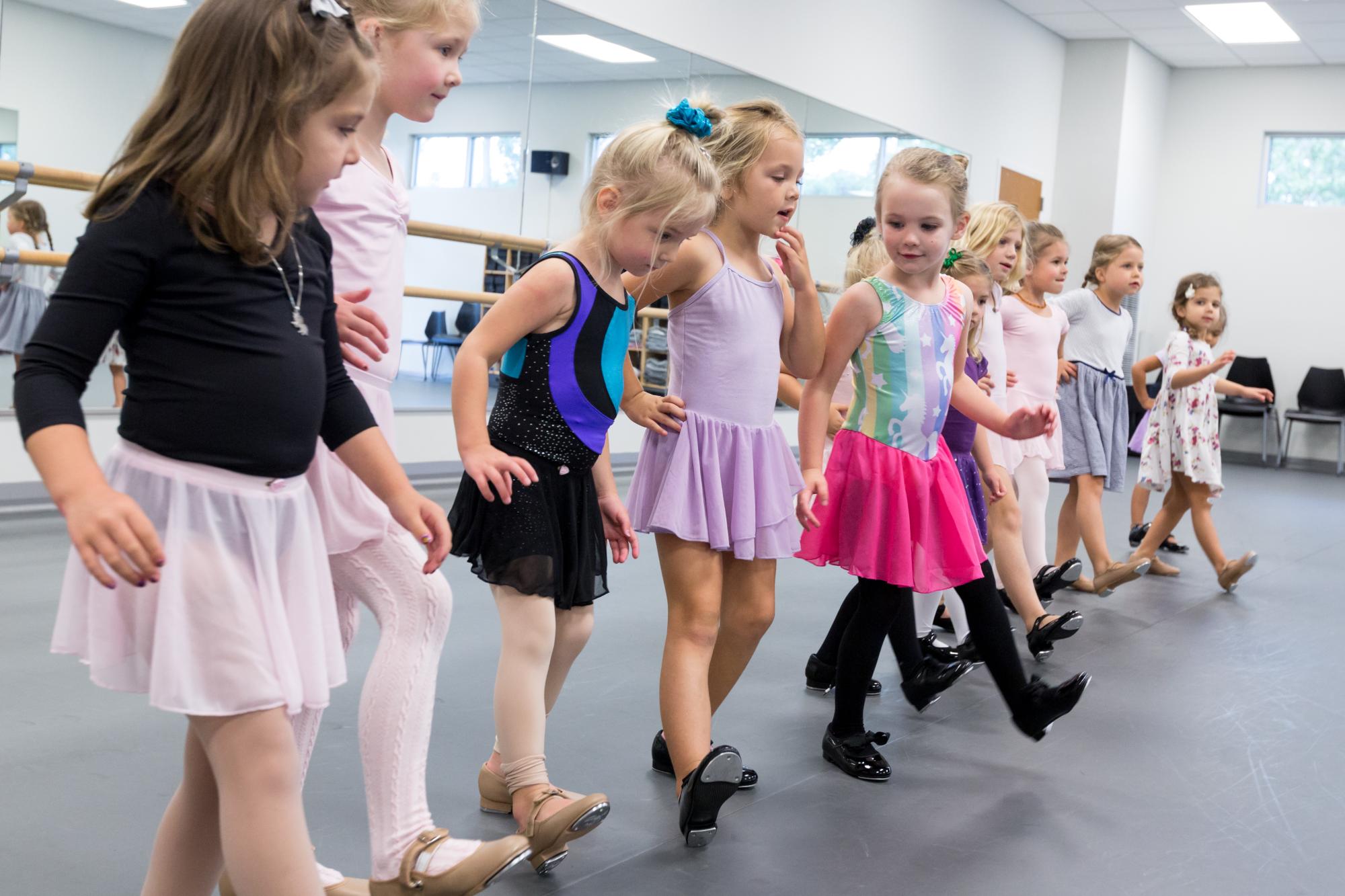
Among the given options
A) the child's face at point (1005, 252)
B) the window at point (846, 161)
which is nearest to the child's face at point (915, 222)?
the child's face at point (1005, 252)

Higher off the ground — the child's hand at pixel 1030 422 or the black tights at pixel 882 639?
the child's hand at pixel 1030 422

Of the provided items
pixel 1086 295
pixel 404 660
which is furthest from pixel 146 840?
pixel 1086 295

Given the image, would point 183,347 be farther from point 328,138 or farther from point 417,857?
point 417,857

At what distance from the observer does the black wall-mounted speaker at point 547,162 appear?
20.1 feet

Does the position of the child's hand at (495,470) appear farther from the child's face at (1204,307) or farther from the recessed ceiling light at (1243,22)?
the recessed ceiling light at (1243,22)

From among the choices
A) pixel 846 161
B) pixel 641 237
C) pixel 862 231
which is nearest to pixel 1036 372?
pixel 862 231

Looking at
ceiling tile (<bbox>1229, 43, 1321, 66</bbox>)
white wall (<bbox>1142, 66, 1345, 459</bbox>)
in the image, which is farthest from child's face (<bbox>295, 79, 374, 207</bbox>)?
white wall (<bbox>1142, 66, 1345, 459</bbox>)

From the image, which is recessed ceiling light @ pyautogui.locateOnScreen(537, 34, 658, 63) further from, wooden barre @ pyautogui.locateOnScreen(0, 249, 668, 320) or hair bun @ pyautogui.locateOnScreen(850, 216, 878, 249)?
hair bun @ pyautogui.locateOnScreen(850, 216, 878, 249)

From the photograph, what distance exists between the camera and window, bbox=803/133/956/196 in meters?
7.62

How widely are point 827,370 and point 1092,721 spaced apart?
102cm

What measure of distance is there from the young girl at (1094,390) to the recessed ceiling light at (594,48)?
2794 mm

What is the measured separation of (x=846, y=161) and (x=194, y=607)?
7.19 meters

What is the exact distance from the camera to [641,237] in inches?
66.9

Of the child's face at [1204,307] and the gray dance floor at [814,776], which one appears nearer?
the gray dance floor at [814,776]
